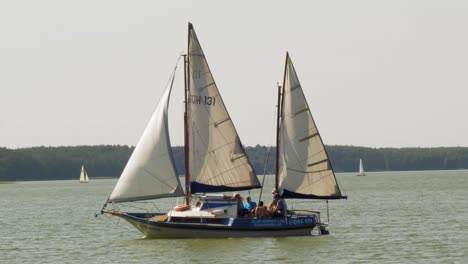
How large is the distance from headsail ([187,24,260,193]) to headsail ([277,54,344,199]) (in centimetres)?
196

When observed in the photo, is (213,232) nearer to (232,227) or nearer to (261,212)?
(232,227)

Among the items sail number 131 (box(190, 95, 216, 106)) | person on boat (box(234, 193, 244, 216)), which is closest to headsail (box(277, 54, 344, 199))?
person on boat (box(234, 193, 244, 216))

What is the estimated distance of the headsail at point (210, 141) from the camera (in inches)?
1996

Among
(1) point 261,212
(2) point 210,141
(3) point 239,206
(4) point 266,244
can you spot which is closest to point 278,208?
(1) point 261,212

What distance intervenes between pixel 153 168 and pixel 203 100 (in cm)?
381

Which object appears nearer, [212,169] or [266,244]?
[266,244]

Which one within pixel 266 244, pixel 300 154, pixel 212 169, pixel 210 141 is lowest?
pixel 266 244

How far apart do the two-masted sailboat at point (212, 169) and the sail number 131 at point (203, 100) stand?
0.15ft

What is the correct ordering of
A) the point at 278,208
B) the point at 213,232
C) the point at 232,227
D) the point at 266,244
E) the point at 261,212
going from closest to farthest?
1. the point at 266,244
2. the point at 232,227
3. the point at 213,232
4. the point at 261,212
5. the point at 278,208

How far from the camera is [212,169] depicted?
50.9m

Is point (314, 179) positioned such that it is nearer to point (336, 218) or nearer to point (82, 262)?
point (82, 262)

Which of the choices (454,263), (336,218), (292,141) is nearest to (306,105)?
(292,141)

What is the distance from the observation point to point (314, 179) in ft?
171

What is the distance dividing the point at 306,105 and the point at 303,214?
5.06 metres
